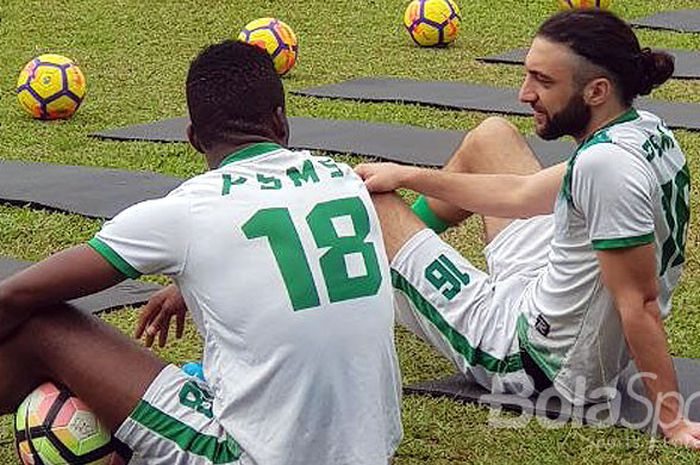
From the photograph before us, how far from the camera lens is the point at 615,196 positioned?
140 inches

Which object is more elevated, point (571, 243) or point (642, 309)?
point (571, 243)

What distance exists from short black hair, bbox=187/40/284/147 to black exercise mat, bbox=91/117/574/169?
3.48 metres

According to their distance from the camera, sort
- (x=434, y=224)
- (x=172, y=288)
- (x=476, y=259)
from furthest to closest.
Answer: (x=476, y=259) < (x=434, y=224) < (x=172, y=288)

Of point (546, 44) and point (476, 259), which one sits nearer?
point (546, 44)

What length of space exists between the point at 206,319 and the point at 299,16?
26.0 feet

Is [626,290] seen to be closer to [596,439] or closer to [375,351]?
[596,439]

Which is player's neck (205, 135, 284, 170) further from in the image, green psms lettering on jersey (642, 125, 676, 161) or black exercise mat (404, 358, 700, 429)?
black exercise mat (404, 358, 700, 429)

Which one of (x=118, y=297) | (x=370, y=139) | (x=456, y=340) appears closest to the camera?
(x=456, y=340)

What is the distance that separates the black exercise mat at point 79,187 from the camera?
5.90m

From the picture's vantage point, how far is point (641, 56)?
3.68m

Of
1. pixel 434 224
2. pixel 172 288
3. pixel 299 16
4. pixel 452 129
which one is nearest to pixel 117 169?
pixel 452 129

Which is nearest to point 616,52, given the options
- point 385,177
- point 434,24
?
point 385,177

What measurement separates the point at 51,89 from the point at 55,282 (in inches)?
179

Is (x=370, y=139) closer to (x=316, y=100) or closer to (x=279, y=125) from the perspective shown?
(x=316, y=100)
